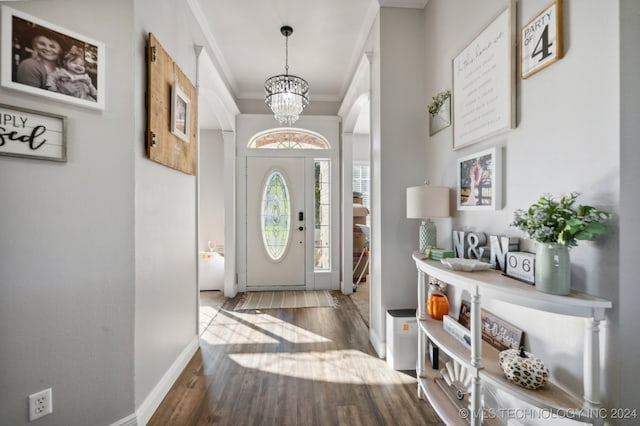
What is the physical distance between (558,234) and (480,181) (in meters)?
0.74

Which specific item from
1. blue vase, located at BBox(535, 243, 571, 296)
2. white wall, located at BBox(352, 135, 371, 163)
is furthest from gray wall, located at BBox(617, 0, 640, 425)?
white wall, located at BBox(352, 135, 371, 163)

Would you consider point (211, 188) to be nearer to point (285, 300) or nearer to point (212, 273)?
point (212, 273)

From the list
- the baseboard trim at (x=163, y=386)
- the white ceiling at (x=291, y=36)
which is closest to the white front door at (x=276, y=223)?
the white ceiling at (x=291, y=36)

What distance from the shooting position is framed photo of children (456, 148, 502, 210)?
65.0 inches

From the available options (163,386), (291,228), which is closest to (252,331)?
(163,386)

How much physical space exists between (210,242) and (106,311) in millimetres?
3824

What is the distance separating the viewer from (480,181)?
180 cm

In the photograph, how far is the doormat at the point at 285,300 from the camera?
3953 mm

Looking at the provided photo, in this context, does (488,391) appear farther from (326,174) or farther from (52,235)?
(326,174)

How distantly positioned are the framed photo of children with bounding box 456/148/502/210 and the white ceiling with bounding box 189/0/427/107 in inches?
64.0

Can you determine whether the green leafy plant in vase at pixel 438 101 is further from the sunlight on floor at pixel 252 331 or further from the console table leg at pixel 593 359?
the sunlight on floor at pixel 252 331

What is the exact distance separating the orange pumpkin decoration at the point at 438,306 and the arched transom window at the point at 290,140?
10.5ft

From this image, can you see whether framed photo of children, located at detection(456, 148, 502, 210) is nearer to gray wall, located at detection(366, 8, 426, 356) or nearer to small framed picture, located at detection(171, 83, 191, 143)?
gray wall, located at detection(366, 8, 426, 356)

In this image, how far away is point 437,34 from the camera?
93.0 inches
